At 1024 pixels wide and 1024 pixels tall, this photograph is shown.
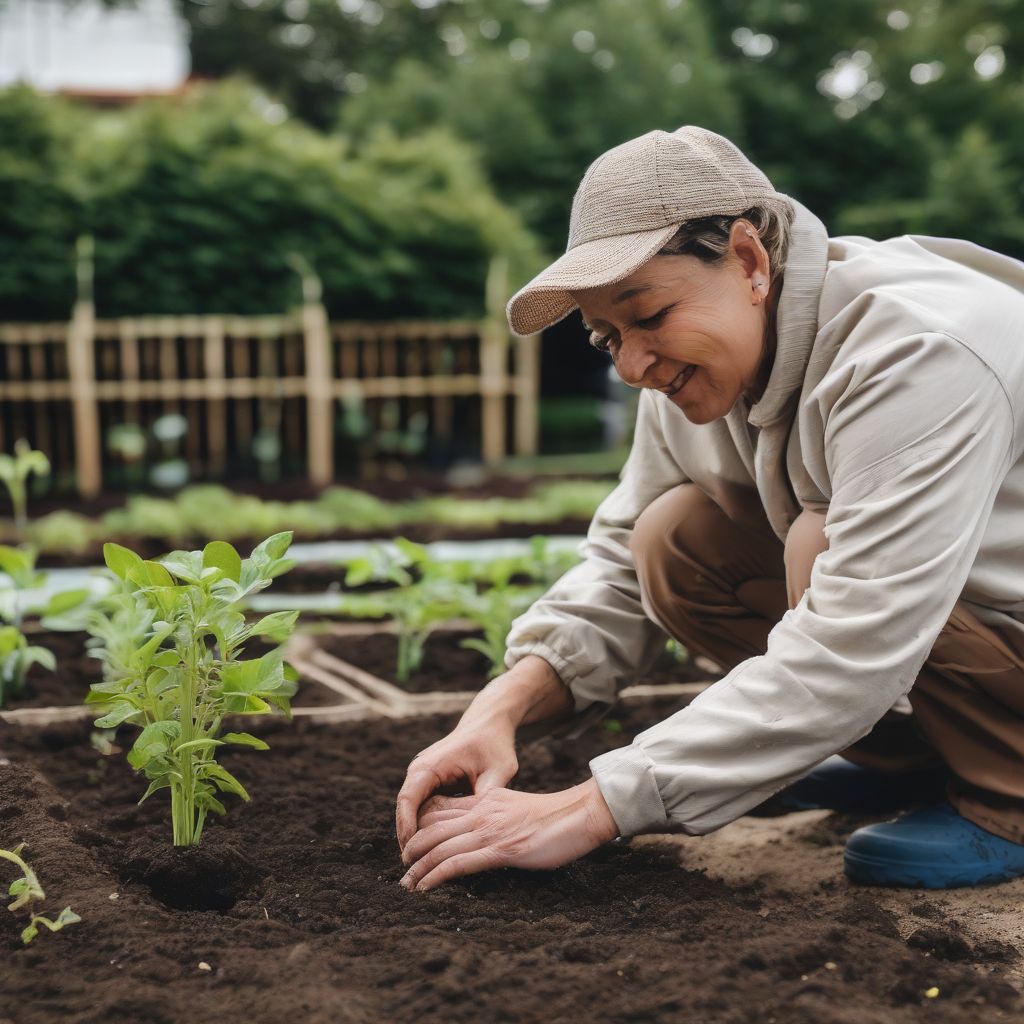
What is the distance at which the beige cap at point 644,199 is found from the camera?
5.73 ft

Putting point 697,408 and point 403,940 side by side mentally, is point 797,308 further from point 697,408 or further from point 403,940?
point 403,940

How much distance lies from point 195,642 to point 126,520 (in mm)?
4525

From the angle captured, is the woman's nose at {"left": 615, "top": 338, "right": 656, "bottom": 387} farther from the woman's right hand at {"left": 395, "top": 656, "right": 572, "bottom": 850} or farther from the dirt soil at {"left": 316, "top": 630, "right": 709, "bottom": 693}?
the dirt soil at {"left": 316, "top": 630, "right": 709, "bottom": 693}

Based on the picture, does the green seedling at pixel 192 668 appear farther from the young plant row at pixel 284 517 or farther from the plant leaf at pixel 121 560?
the young plant row at pixel 284 517

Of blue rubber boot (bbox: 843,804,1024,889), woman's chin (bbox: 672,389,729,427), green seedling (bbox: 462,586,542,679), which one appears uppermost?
woman's chin (bbox: 672,389,729,427)

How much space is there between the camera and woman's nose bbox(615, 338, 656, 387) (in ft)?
6.02

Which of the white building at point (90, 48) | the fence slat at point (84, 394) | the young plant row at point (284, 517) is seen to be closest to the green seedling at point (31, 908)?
the young plant row at point (284, 517)

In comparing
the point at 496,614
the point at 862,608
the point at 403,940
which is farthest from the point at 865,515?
the point at 496,614

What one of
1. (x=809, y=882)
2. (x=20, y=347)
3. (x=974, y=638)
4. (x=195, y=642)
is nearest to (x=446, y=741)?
(x=195, y=642)

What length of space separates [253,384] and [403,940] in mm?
7752

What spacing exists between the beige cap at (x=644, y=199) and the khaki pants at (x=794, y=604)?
0.54 meters

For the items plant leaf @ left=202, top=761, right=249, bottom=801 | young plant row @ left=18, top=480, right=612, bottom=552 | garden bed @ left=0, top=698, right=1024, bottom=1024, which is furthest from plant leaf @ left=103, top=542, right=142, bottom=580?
young plant row @ left=18, top=480, right=612, bottom=552

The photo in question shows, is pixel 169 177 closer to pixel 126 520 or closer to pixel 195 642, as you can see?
pixel 126 520

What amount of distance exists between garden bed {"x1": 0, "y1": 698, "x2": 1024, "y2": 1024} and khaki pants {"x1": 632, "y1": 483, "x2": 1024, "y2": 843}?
28 cm
